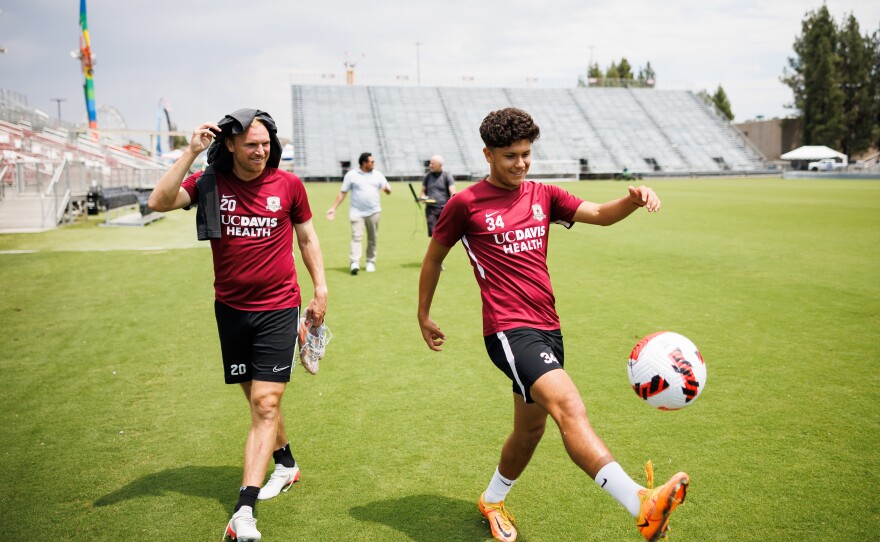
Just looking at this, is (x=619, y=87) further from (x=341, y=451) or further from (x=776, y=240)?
(x=341, y=451)

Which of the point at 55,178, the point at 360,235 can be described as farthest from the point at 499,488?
the point at 55,178

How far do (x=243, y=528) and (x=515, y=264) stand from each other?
197 centimetres

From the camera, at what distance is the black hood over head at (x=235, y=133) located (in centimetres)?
386

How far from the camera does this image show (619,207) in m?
3.70

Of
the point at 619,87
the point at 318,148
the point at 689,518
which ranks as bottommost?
the point at 689,518

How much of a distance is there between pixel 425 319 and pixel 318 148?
194ft

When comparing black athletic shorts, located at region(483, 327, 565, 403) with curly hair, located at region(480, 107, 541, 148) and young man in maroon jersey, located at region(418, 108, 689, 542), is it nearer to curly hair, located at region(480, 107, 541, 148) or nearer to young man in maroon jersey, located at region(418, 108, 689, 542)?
young man in maroon jersey, located at region(418, 108, 689, 542)

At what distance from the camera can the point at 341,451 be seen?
196 inches

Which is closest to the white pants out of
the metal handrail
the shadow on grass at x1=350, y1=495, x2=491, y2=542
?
the shadow on grass at x1=350, y1=495, x2=491, y2=542

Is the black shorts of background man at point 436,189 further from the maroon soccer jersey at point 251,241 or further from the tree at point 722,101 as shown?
the tree at point 722,101

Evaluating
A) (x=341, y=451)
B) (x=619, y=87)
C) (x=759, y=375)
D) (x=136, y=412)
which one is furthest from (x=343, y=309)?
(x=619, y=87)

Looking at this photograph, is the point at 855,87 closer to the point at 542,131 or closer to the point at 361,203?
the point at 542,131

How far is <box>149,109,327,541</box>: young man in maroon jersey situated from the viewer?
3.88 meters

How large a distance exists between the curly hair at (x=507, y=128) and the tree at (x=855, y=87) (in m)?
78.0
